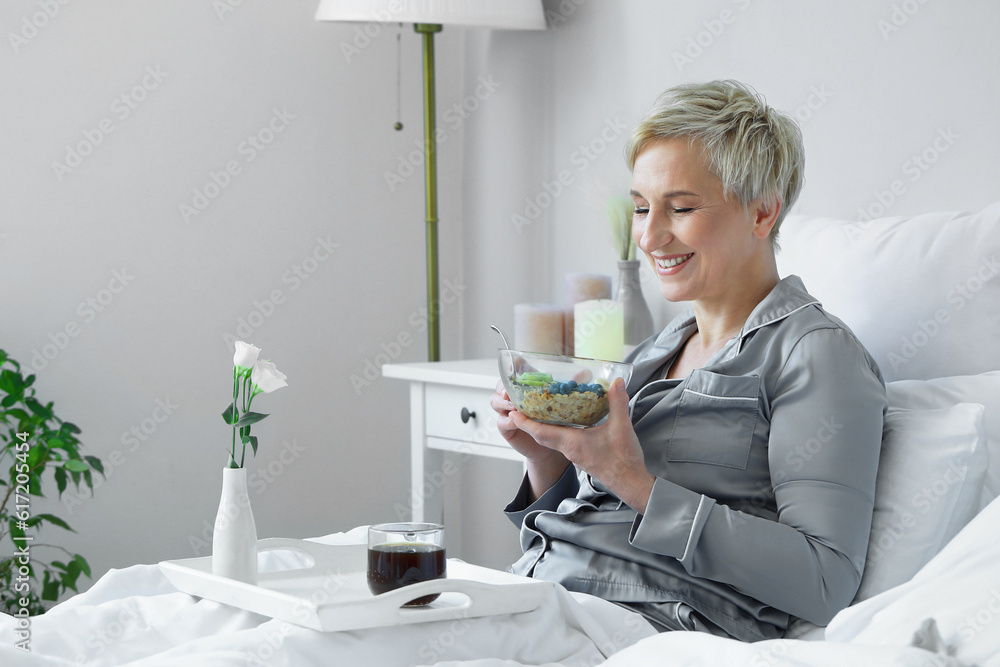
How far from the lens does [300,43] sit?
8.46ft

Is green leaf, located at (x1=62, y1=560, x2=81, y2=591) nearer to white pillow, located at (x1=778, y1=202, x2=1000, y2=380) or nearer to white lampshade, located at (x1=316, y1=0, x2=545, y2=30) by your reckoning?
white lampshade, located at (x1=316, y1=0, x2=545, y2=30)

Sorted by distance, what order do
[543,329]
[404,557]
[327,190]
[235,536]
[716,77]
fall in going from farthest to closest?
1. [327,190]
2. [543,329]
3. [716,77]
4. [235,536]
5. [404,557]

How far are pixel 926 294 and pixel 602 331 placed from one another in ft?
2.39

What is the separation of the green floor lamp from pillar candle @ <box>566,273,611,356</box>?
0.36 m

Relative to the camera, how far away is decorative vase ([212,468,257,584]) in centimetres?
122

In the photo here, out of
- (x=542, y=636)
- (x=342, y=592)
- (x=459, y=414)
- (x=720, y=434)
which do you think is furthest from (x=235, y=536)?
(x=459, y=414)

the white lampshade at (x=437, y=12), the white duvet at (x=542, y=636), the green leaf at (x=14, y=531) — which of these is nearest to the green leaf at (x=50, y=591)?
the green leaf at (x=14, y=531)

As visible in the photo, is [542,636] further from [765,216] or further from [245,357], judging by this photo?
[765,216]

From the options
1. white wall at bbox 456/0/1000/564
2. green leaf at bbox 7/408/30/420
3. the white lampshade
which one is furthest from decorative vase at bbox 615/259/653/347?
green leaf at bbox 7/408/30/420

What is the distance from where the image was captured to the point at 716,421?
1317mm

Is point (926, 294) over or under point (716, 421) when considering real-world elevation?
over

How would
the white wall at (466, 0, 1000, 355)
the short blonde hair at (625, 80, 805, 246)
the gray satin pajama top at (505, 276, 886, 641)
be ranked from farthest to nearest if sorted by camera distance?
the white wall at (466, 0, 1000, 355) < the short blonde hair at (625, 80, 805, 246) < the gray satin pajama top at (505, 276, 886, 641)

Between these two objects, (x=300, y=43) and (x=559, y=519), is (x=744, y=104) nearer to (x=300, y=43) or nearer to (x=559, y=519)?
(x=559, y=519)

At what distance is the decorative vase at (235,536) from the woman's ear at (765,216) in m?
0.71
